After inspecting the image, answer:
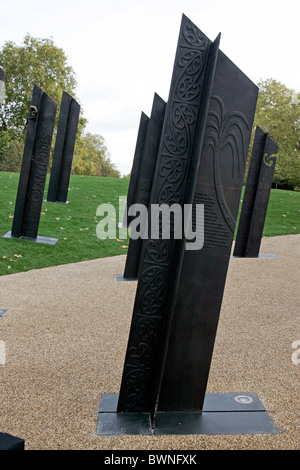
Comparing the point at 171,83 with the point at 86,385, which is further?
the point at 86,385

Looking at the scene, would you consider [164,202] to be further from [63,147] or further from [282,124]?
[282,124]

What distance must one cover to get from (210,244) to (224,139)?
710 millimetres

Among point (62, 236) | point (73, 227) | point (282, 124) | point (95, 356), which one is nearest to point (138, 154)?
point (62, 236)

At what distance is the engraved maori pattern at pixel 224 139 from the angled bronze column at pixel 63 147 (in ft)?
33.6

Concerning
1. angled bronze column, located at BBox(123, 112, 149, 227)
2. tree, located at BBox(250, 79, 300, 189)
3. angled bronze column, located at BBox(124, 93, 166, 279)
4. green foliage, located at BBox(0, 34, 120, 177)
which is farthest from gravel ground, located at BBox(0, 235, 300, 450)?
green foliage, located at BBox(0, 34, 120, 177)

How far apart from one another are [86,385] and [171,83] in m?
2.35

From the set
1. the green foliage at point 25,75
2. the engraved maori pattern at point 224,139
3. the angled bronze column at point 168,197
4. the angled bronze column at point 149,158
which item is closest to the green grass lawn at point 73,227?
the angled bronze column at point 149,158

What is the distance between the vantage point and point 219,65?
8.04 ft

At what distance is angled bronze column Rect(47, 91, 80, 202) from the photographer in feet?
39.6

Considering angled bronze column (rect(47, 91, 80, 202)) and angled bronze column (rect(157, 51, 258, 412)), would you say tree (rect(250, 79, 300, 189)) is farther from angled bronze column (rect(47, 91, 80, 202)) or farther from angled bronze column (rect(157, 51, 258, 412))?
angled bronze column (rect(157, 51, 258, 412))

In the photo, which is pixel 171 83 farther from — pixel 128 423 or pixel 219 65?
pixel 128 423

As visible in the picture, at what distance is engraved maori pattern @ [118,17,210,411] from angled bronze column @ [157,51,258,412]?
0.10 metres
